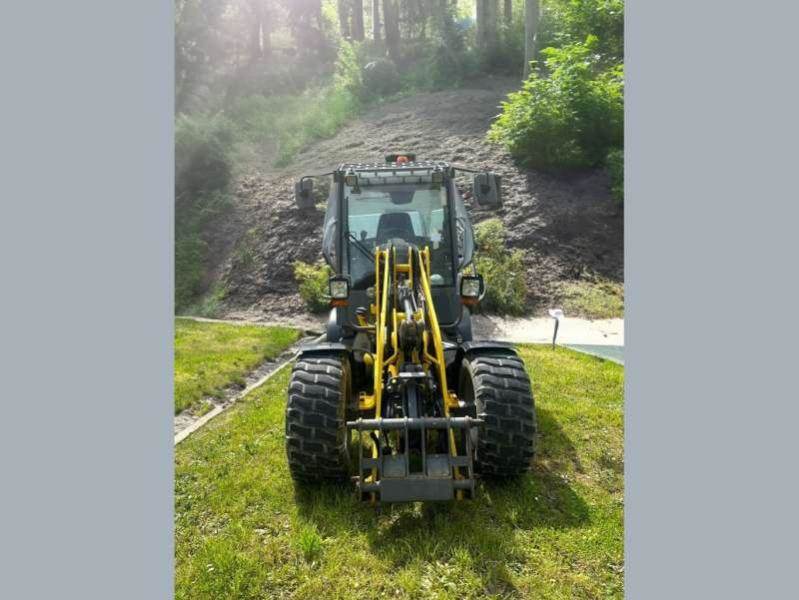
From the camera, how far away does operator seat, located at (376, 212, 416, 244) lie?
490 centimetres

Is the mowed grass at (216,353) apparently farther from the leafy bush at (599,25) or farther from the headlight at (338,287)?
the leafy bush at (599,25)

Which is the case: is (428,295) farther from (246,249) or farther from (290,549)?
(246,249)

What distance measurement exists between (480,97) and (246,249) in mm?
8894

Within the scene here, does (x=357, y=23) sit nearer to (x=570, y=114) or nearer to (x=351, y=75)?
(x=351, y=75)

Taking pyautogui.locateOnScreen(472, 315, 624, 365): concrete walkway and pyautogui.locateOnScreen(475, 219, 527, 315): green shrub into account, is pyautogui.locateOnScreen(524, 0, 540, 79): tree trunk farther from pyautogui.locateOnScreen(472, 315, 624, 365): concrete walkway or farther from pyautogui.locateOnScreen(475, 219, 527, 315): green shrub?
pyautogui.locateOnScreen(472, 315, 624, 365): concrete walkway

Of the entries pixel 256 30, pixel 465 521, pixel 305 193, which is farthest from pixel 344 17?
pixel 465 521

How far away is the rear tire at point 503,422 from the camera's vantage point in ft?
11.9

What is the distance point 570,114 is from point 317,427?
11090 mm

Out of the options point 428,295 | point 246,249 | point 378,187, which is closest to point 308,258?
point 246,249

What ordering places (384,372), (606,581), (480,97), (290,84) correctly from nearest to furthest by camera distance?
(606,581) < (384,372) < (480,97) < (290,84)

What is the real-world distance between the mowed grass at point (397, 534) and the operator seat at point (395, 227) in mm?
1925

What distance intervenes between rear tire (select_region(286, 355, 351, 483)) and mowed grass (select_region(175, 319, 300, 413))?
105 inches

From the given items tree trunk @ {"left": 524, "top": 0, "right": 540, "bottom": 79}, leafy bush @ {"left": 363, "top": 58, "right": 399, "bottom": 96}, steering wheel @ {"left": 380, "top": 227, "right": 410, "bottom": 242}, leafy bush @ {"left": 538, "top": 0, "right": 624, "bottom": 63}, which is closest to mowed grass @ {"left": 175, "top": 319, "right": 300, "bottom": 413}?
steering wheel @ {"left": 380, "top": 227, "right": 410, "bottom": 242}

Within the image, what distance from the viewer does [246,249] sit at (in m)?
12.8
